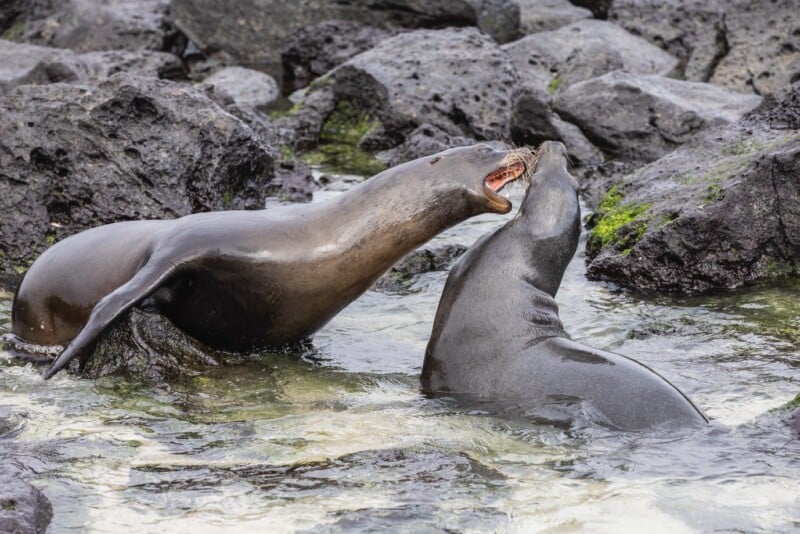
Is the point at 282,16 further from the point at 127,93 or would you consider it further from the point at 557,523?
the point at 557,523

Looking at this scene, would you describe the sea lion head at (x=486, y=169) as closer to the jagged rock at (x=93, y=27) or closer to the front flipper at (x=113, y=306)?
the front flipper at (x=113, y=306)

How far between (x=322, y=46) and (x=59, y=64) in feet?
18.8

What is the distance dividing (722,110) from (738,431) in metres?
8.78

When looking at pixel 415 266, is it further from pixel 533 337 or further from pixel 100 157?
pixel 533 337

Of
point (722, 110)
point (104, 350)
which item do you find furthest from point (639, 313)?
Answer: point (722, 110)

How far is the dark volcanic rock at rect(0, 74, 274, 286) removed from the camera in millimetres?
9344

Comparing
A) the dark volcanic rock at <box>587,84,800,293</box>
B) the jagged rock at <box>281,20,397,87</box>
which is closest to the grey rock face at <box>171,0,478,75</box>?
the jagged rock at <box>281,20,397,87</box>

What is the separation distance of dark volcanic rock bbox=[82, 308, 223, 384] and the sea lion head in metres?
1.93

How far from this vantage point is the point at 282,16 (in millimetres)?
23281

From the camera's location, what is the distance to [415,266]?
31.0 feet

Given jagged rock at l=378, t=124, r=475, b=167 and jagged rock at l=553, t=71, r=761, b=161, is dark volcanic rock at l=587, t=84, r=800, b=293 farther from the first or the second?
jagged rock at l=553, t=71, r=761, b=161

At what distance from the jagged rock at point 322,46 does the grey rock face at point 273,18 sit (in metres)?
1.05

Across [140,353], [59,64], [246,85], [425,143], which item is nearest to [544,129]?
[425,143]

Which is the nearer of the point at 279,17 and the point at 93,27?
the point at 93,27
